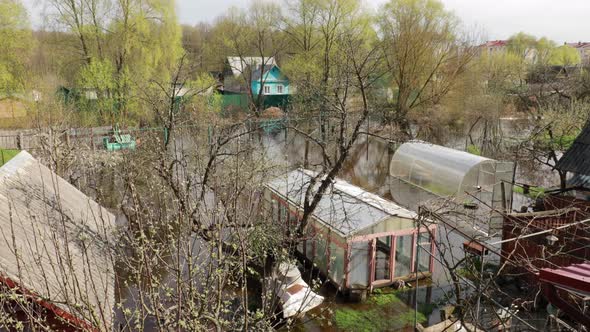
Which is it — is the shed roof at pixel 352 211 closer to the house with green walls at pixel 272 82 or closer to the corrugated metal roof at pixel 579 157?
the corrugated metal roof at pixel 579 157

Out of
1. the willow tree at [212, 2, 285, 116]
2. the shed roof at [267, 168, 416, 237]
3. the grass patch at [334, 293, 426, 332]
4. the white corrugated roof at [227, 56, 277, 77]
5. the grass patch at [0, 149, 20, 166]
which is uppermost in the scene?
the willow tree at [212, 2, 285, 116]

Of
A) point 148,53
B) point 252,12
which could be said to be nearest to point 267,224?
point 148,53

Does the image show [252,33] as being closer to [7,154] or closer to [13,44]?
[13,44]

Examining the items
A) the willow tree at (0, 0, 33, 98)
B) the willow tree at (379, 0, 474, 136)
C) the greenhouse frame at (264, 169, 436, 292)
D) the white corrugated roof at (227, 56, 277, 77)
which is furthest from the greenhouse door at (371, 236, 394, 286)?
the white corrugated roof at (227, 56, 277, 77)

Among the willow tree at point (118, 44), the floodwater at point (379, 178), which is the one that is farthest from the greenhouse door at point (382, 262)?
the willow tree at point (118, 44)

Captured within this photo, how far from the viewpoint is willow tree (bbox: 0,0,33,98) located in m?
24.6

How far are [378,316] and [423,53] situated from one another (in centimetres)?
2447

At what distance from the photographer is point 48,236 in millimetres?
6793

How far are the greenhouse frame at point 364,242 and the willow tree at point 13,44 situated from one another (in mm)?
20142

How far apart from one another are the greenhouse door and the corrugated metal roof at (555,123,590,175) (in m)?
5.73

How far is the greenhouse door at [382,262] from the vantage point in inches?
430

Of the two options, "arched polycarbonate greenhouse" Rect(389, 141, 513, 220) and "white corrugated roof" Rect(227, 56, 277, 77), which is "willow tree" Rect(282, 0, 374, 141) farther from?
"arched polycarbonate greenhouse" Rect(389, 141, 513, 220)

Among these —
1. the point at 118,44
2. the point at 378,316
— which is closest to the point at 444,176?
the point at 378,316

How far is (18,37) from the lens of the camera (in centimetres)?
2495
